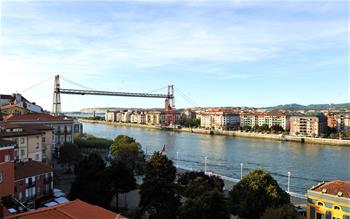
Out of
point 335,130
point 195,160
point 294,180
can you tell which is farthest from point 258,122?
point 294,180

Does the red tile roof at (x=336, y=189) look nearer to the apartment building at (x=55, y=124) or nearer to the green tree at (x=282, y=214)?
the green tree at (x=282, y=214)

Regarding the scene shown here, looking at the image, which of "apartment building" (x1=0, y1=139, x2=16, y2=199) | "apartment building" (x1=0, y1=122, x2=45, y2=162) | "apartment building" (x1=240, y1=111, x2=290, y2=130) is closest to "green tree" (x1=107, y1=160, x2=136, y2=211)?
"apartment building" (x1=0, y1=139, x2=16, y2=199)

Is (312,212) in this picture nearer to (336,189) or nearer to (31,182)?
(336,189)

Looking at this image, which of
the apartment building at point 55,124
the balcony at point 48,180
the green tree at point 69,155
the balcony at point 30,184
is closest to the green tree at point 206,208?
the balcony at point 30,184

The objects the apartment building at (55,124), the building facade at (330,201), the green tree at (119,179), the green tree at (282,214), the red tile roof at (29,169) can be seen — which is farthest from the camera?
the apartment building at (55,124)

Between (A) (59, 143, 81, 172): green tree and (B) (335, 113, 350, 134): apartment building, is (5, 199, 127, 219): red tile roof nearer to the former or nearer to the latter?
(A) (59, 143, 81, 172): green tree

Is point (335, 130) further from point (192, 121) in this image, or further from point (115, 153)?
point (115, 153)
